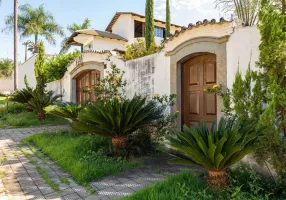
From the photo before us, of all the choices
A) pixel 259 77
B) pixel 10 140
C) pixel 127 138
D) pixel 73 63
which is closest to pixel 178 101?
pixel 127 138

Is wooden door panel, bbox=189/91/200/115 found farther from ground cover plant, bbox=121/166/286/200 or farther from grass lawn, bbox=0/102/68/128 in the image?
grass lawn, bbox=0/102/68/128

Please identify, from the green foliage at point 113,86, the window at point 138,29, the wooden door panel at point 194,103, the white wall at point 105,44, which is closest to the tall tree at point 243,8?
the wooden door panel at point 194,103

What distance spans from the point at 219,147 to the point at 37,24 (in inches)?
1186

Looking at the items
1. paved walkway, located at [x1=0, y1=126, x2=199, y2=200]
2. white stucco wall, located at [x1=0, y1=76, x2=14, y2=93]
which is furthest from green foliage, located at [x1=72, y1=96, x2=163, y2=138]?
white stucco wall, located at [x1=0, y1=76, x2=14, y2=93]

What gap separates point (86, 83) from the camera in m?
11.6

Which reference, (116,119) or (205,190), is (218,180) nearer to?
(205,190)

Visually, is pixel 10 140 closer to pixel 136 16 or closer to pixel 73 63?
pixel 73 63

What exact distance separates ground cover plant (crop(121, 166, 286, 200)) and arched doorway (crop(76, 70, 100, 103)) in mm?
6869

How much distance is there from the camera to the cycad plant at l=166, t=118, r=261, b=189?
3.44m

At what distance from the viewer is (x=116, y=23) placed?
24969 millimetres

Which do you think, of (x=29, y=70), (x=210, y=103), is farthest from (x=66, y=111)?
(x=29, y=70)

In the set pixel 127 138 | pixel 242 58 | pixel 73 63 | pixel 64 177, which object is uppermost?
pixel 73 63

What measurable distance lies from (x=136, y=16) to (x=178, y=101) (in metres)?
19.4

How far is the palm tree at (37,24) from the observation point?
28.6 m
